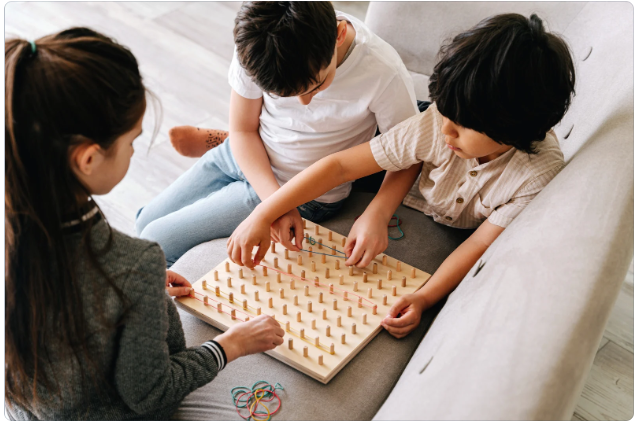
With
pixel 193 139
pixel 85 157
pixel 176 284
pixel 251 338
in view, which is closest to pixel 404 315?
pixel 251 338

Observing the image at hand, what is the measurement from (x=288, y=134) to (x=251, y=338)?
519 millimetres

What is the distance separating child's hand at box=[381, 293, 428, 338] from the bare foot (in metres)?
0.86

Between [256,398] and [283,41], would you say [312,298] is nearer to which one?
[256,398]

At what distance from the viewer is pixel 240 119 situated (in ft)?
4.23

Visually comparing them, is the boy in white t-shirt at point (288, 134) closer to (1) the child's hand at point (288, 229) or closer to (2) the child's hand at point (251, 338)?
(1) the child's hand at point (288, 229)

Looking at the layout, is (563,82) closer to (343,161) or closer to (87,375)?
(343,161)

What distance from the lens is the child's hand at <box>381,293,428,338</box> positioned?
1.01m

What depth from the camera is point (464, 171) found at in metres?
1.11

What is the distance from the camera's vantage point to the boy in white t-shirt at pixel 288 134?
1.16 metres

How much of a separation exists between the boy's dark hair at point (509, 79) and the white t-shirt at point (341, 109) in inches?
→ 8.8

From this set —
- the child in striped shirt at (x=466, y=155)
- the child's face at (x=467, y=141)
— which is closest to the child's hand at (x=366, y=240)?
the child in striped shirt at (x=466, y=155)

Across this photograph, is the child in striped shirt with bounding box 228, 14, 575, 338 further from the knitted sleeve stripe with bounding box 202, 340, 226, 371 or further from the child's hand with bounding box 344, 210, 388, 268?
the knitted sleeve stripe with bounding box 202, 340, 226, 371

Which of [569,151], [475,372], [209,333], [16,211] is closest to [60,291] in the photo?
[16,211]

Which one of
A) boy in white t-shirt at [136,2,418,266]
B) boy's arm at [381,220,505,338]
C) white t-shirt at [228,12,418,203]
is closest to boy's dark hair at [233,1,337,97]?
boy in white t-shirt at [136,2,418,266]
